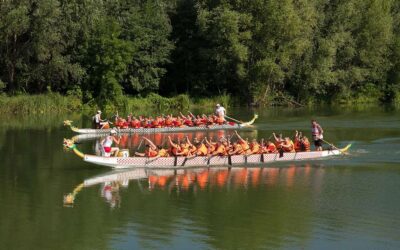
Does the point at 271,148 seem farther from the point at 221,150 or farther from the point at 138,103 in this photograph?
the point at 138,103

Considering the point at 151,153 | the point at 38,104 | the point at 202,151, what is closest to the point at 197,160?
the point at 202,151

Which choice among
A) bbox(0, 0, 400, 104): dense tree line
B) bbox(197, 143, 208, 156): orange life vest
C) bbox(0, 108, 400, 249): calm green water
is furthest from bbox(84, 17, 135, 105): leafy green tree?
bbox(197, 143, 208, 156): orange life vest

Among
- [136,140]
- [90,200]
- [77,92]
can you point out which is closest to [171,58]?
[77,92]

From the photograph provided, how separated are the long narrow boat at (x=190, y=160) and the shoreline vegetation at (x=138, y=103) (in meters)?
27.2

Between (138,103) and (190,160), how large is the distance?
108 ft

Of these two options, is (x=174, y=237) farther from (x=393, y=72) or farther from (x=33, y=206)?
(x=393, y=72)

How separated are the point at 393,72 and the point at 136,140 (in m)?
41.8

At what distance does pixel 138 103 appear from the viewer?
195 feet

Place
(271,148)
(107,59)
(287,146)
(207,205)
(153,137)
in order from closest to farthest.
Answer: (207,205) < (271,148) < (287,146) < (153,137) < (107,59)

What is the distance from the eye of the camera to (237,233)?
692 inches

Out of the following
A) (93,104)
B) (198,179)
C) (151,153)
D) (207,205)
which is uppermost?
(93,104)

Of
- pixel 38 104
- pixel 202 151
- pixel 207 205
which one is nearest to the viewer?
pixel 207 205

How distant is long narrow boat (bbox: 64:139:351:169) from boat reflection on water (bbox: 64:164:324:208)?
10.8 inches

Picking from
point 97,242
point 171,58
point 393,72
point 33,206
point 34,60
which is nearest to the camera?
→ point 97,242
